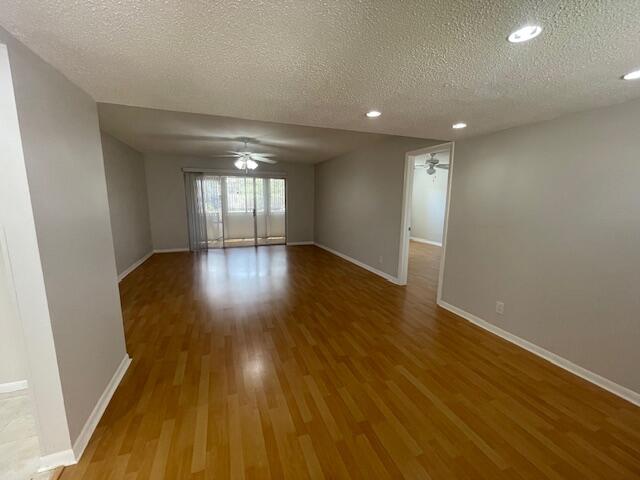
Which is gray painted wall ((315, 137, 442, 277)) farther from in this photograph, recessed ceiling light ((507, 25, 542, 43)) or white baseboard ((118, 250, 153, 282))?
white baseboard ((118, 250, 153, 282))

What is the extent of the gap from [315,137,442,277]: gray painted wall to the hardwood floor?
166cm

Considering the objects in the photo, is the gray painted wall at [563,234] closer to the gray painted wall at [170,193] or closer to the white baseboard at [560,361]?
the white baseboard at [560,361]

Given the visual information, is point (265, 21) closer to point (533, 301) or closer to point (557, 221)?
point (557, 221)

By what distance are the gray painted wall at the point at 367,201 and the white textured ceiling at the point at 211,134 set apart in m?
0.34

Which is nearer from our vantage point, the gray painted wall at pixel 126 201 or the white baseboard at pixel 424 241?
the gray painted wall at pixel 126 201

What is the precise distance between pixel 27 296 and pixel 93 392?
31.7 inches

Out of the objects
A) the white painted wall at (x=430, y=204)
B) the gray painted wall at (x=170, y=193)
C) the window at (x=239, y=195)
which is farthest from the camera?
the white painted wall at (x=430, y=204)

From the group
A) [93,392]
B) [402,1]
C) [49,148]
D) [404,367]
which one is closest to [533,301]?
[404,367]

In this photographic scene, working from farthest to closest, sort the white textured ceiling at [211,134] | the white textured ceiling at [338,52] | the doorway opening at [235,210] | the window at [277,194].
→ the window at [277,194], the doorway opening at [235,210], the white textured ceiling at [211,134], the white textured ceiling at [338,52]

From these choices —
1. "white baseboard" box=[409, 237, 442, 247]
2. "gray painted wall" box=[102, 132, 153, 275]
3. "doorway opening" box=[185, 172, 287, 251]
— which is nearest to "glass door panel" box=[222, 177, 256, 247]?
"doorway opening" box=[185, 172, 287, 251]

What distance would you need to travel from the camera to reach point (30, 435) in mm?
1529

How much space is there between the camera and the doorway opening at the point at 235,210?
651 centimetres

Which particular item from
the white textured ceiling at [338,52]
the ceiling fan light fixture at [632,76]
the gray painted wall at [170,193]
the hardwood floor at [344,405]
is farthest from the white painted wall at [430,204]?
the ceiling fan light fixture at [632,76]

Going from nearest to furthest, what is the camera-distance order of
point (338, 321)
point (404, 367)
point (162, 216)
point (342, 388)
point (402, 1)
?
point (402, 1), point (342, 388), point (404, 367), point (338, 321), point (162, 216)
